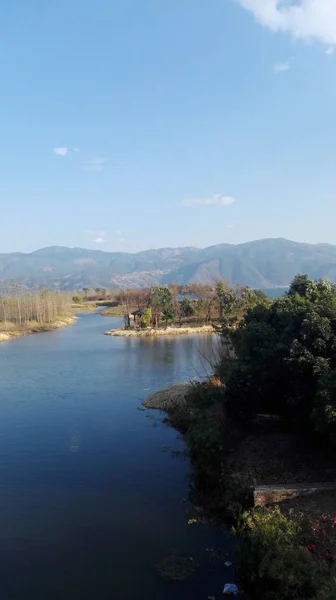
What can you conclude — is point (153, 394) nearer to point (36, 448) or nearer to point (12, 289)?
point (36, 448)

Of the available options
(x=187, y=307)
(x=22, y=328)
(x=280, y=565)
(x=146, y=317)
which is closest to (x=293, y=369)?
(x=280, y=565)

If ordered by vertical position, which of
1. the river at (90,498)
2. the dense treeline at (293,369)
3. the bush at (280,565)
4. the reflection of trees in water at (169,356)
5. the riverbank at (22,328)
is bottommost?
the river at (90,498)

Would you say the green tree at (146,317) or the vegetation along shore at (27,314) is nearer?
the green tree at (146,317)

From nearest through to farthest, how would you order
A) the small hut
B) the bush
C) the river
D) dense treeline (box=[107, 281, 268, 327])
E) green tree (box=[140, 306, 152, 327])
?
the bush < the river < dense treeline (box=[107, 281, 268, 327]) < green tree (box=[140, 306, 152, 327]) < the small hut

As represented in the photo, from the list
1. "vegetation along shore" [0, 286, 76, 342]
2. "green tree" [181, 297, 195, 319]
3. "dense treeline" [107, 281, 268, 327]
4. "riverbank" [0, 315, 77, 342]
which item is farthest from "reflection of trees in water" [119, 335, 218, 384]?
"vegetation along shore" [0, 286, 76, 342]

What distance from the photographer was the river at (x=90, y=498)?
28.3ft

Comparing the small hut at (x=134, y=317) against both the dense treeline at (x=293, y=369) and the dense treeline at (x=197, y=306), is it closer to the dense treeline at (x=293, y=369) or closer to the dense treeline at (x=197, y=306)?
the dense treeline at (x=197, y=306)

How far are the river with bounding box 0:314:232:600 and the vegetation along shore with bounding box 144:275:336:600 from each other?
1028mm

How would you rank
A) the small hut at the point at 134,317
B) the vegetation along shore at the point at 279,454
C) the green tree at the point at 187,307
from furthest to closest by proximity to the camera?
1. the small hut at the point at 134,317
2. the green tree at the point at 187,307
3. the vegetation along shore at the point at 279,454

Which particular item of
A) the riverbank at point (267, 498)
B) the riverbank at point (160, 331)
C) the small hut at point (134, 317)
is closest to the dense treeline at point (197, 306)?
the small hut at point (134, 317)

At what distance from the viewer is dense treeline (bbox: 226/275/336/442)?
32.3 feet

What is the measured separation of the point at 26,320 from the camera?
61.4 meters

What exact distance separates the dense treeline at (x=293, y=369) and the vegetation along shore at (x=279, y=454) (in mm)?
25

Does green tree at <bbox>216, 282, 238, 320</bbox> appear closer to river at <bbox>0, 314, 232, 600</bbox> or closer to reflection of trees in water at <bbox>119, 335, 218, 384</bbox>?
reflection of trees in water at <bbox>119, 335, 218, 384</bbox>
